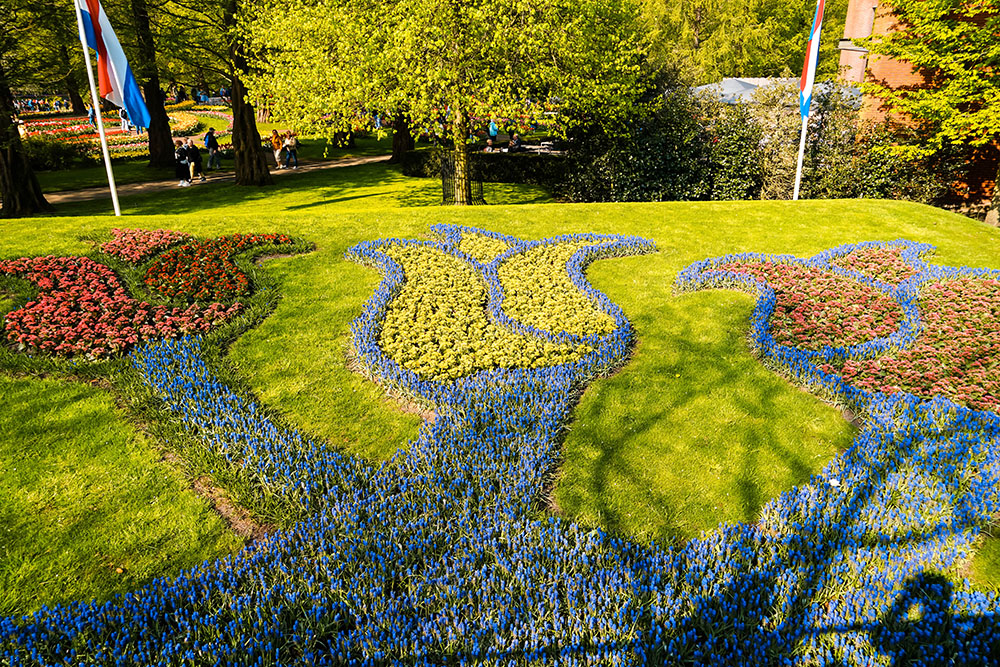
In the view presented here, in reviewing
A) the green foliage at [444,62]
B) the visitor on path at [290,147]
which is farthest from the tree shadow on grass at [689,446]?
the visitor on path at [290,147]

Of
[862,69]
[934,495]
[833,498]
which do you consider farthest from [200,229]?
[862,69]

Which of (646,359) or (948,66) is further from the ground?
(948,66)

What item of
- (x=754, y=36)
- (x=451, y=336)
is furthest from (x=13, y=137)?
(x=754, y=36)

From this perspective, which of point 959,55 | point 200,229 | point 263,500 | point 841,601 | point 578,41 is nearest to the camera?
point 841,601

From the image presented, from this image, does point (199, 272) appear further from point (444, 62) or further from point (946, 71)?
point (946, 71)

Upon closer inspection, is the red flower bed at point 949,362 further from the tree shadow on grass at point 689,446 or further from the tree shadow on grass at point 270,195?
the tree shadow on grass at point 270,195

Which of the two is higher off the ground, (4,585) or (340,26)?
(340,26)

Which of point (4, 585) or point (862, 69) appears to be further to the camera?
point (862, 69)

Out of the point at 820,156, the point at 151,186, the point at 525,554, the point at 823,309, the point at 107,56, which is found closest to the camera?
the point at 525,554

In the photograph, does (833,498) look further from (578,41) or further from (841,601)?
(578,41)
